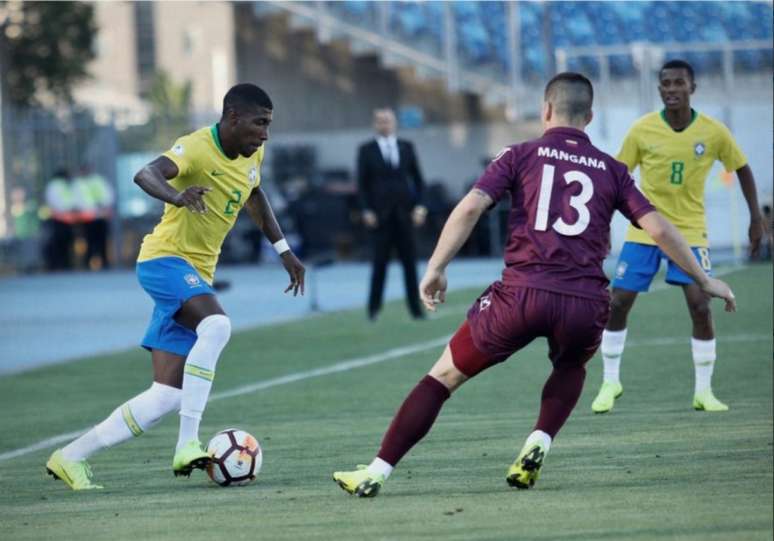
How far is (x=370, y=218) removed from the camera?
61.2 ft

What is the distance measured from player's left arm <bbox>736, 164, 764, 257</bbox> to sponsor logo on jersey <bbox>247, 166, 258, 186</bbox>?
11.9 ft

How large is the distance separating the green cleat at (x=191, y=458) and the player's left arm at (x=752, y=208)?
416cm

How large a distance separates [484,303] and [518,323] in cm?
20

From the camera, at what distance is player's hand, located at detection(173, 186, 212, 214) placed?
7.64m

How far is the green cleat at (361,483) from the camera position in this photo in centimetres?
722

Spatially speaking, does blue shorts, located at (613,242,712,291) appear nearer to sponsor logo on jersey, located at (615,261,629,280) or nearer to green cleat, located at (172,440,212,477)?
sponsor logo on jersey, located at (615,261,629,280)

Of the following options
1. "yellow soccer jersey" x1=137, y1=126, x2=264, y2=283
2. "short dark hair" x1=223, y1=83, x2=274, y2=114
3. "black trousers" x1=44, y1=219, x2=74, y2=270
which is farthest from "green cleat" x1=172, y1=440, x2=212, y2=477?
"black trousers" x1=44, y1=219, x2=74, y2=270

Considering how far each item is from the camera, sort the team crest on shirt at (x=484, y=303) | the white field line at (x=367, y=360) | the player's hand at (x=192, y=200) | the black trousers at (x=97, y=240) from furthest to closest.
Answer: the black trousers at (x=97, y=240) < the white field line at (x=367, y=360) < the player's hand at (x=192, y=200) < the team crest on shirt at (x=484, y=303)

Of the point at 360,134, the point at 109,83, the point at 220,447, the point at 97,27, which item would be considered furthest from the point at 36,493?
the point at 109,83

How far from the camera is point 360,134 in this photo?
36.2 m

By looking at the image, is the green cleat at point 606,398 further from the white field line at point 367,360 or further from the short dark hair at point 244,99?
the short dark hair at point 244,99

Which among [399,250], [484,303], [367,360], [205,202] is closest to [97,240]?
[399,250]

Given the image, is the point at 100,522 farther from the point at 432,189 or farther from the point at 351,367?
the point at 432,189

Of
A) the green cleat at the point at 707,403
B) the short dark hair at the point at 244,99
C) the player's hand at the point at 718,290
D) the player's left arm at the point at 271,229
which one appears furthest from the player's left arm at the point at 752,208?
→ the short dark hair at the point at 244,99
